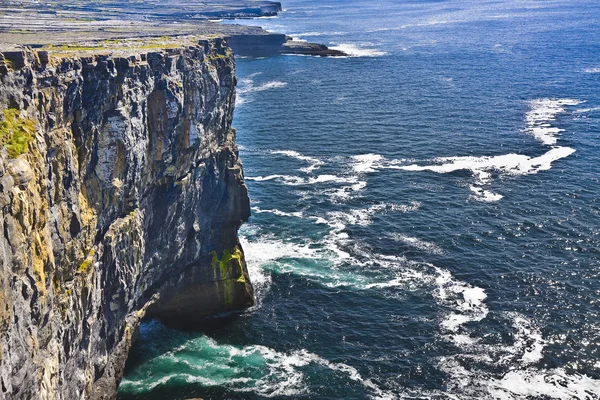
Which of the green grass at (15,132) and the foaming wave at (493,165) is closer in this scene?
the green grass at (15,132)

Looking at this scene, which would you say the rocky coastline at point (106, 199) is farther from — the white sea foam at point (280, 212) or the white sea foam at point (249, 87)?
the white sea foam at point (249, 87)

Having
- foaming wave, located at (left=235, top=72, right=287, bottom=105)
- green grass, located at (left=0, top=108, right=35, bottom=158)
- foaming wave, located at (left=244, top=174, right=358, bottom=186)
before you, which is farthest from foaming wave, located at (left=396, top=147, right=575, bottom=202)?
green grass, located at (left=0, top=108, right=35, bottom=158)

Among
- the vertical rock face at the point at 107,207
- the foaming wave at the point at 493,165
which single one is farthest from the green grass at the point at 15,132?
the foaming wave at the point at 493,165

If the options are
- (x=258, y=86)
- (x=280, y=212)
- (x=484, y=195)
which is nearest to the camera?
(x=280, y=212)

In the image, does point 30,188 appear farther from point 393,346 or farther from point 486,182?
point 486,182

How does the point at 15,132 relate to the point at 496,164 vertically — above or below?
above

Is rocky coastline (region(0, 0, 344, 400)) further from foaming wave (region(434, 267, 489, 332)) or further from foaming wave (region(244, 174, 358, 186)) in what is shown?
Answer: foaming wave (region(244, 174, 358, 186))

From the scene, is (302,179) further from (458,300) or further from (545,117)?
(545,117)

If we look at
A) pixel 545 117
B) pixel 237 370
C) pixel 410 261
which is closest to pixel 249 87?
pixel 545 117
